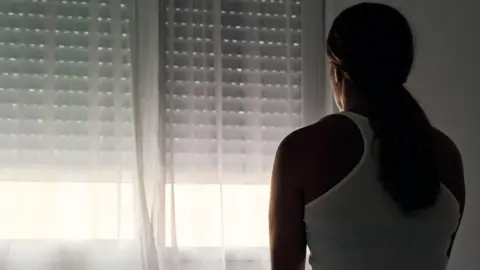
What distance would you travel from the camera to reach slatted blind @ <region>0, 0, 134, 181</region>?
148 cm

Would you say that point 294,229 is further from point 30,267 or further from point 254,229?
point 30,267

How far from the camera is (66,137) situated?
4.89 ft

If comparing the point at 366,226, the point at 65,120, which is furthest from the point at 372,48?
the point at 65,120

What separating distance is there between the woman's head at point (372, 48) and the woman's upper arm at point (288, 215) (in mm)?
158

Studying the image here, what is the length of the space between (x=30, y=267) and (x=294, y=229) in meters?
0.69

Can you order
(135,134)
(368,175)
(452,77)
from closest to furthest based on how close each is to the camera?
1. (368,175)
2. (135,134)
3. (452,77)

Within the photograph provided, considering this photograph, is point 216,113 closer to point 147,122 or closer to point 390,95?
point 147,122

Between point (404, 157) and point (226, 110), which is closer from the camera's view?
point (404, 157)

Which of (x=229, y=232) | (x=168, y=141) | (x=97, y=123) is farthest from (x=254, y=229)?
(x=97, y=123)

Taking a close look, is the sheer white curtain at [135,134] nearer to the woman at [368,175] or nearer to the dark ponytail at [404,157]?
the woman at [368,175]

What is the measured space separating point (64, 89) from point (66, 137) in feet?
0.37

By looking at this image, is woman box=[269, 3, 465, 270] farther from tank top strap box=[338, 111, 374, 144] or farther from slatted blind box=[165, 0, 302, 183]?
slatted blind box=[165, 0, 302, 183]

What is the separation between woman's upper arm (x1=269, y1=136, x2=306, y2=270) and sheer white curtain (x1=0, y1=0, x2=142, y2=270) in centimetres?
50

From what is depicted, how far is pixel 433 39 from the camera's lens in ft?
5.35
